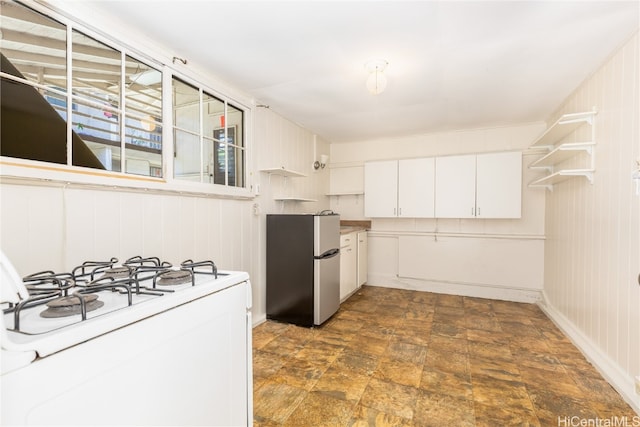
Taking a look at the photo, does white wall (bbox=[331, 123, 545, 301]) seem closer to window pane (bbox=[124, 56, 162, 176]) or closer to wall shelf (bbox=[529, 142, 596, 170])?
wall shelf (bbox=[529, 142, 596, 170])

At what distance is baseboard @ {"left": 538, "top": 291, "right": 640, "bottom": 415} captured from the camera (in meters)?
1.79

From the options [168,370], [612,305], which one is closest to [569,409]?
[612,305]

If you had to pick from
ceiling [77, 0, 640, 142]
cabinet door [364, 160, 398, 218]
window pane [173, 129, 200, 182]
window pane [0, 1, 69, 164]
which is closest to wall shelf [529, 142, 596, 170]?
ceiling [77, 0, 640, 142]

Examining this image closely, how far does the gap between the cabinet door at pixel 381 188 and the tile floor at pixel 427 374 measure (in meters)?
1.62

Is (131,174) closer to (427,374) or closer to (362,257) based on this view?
(427,374)

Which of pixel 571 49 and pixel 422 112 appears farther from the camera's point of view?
pixel 422 112

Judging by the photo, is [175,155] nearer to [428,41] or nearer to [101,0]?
[101,0]

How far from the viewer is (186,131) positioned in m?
2.34

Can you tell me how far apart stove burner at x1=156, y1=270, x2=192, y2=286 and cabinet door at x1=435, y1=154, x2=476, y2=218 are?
11.9ft

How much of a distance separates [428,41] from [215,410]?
2400 millimetres

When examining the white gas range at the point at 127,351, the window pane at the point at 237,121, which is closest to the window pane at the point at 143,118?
the window pane at the point at 237,121

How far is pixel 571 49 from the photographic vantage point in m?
2.10

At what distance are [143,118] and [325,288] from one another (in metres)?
2.21

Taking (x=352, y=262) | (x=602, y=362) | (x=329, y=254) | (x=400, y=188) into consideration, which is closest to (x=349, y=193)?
(x=400, y=188)
